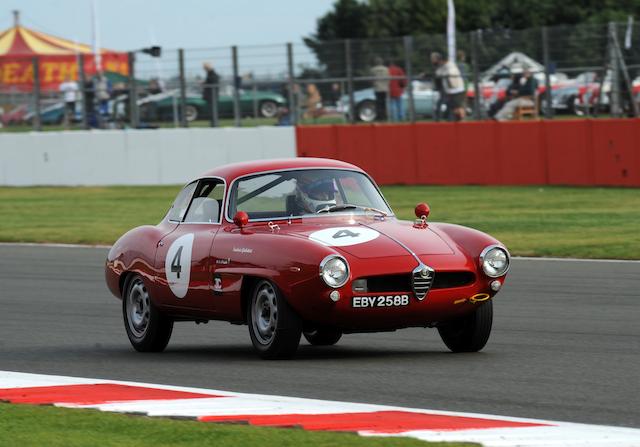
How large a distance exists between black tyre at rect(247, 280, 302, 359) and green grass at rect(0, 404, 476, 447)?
1.83 m

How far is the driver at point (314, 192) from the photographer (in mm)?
9133

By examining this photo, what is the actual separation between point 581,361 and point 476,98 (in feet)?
56.5

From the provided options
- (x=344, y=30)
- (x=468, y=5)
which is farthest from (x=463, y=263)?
(x=344, y=30)

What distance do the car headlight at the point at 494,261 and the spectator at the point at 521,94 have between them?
16038 mm

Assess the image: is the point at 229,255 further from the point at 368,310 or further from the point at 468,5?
the point at 468,5

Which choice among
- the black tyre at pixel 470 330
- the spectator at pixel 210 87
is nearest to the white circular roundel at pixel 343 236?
the black tyre at pixel 470 330

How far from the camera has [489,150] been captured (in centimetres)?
2423

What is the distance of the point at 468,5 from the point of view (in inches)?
3521

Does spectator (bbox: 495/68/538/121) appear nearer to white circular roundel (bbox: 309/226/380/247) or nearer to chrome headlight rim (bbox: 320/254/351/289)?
white circular roundel (bbox: 309/226/380/247)

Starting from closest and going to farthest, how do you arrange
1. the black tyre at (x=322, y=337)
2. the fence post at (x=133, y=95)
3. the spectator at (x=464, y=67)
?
the black tyre at (x=322, y=337) < the spectator at (x=464, y=67) < the fence post at (x=133, y=95)

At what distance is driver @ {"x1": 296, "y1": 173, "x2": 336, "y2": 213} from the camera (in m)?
9.13

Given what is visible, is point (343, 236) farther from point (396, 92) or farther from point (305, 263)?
point (396, 92)

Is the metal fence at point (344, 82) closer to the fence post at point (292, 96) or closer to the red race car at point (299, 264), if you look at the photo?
A: the fence post at point (292, 96)

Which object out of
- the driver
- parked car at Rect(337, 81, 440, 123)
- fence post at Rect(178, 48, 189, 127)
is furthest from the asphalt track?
fence post at Rect(178, 48, 189, 127)
